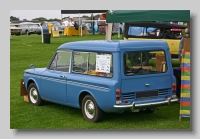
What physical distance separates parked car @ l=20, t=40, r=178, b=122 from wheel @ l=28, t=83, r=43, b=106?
768 mm

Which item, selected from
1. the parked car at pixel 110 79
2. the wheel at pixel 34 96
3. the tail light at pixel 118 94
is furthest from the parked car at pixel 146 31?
the tail light at pixel 118 94

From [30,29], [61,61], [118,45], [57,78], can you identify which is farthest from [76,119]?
[30,29]

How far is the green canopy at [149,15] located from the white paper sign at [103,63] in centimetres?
232

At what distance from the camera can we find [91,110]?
8.34 meters

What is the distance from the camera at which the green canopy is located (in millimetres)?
9477

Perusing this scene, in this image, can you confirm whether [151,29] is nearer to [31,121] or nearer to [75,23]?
[31,121]

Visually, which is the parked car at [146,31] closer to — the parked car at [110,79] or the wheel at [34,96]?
the wheel at [34,96]

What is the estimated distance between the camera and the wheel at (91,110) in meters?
8.15

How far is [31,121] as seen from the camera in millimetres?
Answer: 8781

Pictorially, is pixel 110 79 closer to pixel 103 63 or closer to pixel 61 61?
pixel 103 63

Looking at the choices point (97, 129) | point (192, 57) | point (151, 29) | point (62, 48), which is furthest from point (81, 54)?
point (151, 29)

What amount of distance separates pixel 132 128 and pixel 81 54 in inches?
73.4

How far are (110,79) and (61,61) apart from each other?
188cm

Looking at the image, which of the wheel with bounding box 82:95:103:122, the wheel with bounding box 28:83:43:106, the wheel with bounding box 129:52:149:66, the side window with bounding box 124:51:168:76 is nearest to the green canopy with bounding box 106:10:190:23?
the side window with bounding box 124:51:168:76
